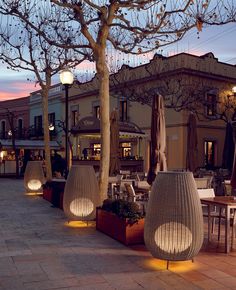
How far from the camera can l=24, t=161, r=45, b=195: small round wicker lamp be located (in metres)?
14.2

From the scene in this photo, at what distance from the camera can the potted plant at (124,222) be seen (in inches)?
256

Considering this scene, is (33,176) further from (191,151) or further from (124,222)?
(124,222)

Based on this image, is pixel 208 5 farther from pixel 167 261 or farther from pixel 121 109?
pixel 121 109

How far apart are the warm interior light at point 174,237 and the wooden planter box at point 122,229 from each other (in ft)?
4.54

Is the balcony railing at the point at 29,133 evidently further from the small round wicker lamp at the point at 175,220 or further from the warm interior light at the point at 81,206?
the small round wicker lamp at the point at 175,220

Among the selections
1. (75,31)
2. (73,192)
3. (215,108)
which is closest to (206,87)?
(215,108)

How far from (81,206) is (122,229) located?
5.57 feet

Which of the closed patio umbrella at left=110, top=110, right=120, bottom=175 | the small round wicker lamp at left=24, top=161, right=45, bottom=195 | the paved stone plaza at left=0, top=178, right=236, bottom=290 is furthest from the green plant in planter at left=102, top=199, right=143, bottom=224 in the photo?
the small round wicker lamp at left=24, top=161, right=45, bottom=195

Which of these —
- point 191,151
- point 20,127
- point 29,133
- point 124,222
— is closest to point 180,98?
point 191,151

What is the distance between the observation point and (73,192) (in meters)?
8.13

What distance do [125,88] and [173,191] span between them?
20091mm

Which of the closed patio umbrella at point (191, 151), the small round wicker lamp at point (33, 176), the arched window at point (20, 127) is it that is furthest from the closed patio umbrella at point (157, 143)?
the arched window at point (20, 127)

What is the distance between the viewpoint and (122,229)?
21.7 feet

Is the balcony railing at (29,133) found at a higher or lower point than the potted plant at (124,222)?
higher
